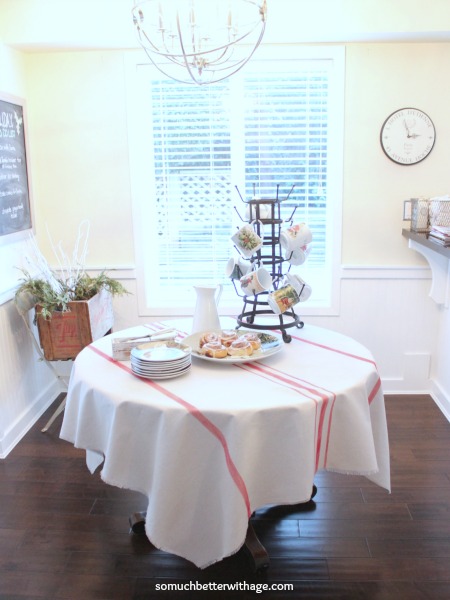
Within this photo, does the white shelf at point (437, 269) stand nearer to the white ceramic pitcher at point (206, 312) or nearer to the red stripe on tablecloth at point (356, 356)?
the red stripe on tablecloth at point (356, 356)

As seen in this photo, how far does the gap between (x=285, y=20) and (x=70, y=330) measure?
1.98 meters

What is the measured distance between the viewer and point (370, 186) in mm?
3146

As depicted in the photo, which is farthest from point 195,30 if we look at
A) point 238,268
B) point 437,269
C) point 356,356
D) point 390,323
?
point 390,323

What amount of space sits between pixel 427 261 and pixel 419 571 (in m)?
1.80

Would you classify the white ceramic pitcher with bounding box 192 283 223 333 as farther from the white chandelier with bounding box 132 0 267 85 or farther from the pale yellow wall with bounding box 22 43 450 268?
the pale yellow wall with bounding box 22 43 450 268

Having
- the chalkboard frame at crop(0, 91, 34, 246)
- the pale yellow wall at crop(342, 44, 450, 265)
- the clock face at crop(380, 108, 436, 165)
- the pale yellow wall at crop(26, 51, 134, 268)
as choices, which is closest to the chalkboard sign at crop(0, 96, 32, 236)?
the chalkboard frame at crop(0, 91, 34, 246)

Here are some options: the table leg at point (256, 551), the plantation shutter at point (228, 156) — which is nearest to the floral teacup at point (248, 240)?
the table leg at point (256, 551)

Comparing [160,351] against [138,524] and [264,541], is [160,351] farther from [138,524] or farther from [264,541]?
[264,541]

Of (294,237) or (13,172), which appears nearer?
(294,237)

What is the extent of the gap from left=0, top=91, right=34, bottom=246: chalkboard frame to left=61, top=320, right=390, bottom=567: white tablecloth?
1455mm

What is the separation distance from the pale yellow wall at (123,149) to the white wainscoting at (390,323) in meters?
0.11

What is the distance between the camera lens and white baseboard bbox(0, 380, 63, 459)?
274 centimetres

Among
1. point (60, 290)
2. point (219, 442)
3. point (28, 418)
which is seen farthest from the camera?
point (28, 418)

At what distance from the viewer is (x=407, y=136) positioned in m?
3.06
